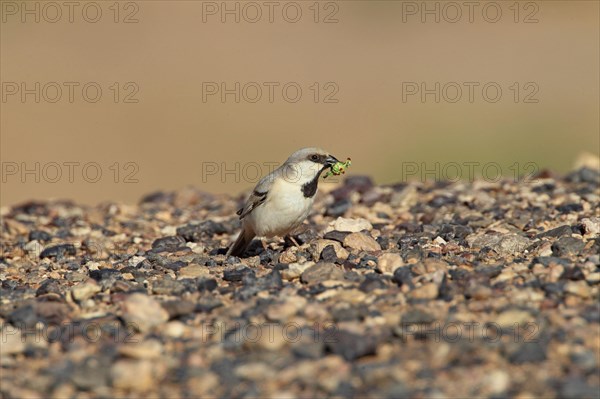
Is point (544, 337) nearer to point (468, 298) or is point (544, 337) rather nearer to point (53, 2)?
point (468, 298)

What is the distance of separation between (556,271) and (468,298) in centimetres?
73

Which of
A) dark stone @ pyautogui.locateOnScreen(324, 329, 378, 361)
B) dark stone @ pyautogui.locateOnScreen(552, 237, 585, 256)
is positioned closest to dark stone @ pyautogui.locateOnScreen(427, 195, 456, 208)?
dark stone @ pyautogui.locateOnScreen(552, 237, 585, 256)

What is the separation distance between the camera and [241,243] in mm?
8758

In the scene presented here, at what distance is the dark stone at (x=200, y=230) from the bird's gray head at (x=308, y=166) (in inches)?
66.1

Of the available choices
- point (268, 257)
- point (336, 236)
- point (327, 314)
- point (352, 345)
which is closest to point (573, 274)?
point (327, 314)

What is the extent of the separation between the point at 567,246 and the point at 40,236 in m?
5.71

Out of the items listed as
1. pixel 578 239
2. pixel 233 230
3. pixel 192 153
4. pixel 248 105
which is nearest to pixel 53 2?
pixel 248 105

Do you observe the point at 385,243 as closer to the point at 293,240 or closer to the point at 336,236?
the point at 336,236

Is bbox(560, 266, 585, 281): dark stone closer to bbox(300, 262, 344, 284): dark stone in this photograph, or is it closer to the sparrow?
bbox(300, 262, 344, 284): dark stone

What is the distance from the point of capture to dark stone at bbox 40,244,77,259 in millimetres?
8953

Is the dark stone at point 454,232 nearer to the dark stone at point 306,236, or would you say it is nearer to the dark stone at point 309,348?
the dark stone at point 306,236

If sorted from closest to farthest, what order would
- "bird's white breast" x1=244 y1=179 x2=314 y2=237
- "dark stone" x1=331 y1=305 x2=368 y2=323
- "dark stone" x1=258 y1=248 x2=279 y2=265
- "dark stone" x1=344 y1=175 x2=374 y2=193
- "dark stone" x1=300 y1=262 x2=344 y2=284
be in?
"dark stone" x1=331 y1=305 x2=368 y2=323
"dark stone" x1=300 y1=262 x2=344 y2=284
"dark stone" x1=258 y1=248 x2=279 y2=265
"bird's white breast" x1=244 y1=179 x2=314 y2=237
"dark stone" x1=344 y1=175 x2=374 y2=193

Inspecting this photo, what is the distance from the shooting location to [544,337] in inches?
205

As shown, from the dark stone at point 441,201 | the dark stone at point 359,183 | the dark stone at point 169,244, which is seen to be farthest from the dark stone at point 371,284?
the dark stone at point 359,183
